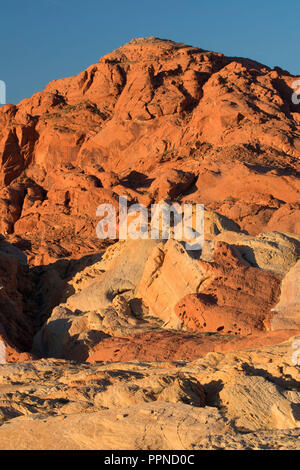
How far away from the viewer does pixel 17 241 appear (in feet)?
93.3

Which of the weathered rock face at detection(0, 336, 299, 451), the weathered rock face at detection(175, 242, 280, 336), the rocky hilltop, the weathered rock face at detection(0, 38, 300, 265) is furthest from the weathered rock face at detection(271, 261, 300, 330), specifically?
the weathered rock face at detection(0, 38, 300, 265)

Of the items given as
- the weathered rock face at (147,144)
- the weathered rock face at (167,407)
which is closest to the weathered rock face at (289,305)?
the weathered rock face at (167,407)

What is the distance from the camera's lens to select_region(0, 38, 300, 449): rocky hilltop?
17.8 feet

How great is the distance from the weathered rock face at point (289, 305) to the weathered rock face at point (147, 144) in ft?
31.1

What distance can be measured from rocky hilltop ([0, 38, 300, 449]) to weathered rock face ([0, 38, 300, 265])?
0.39 ft

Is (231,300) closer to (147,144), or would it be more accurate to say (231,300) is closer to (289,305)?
(289,305)

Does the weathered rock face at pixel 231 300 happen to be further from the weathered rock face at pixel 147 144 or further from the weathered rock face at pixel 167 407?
the weathered rock face at pixel 147 144

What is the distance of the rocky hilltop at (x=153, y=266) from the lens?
5430 millimetres

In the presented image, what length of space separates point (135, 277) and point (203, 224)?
3660mm

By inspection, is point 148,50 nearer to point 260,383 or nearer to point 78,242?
point 78,242

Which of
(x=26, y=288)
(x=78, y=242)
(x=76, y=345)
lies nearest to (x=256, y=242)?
(x=76, y=345)

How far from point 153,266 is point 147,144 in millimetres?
24170

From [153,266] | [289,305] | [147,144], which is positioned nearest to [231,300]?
[289,305]
